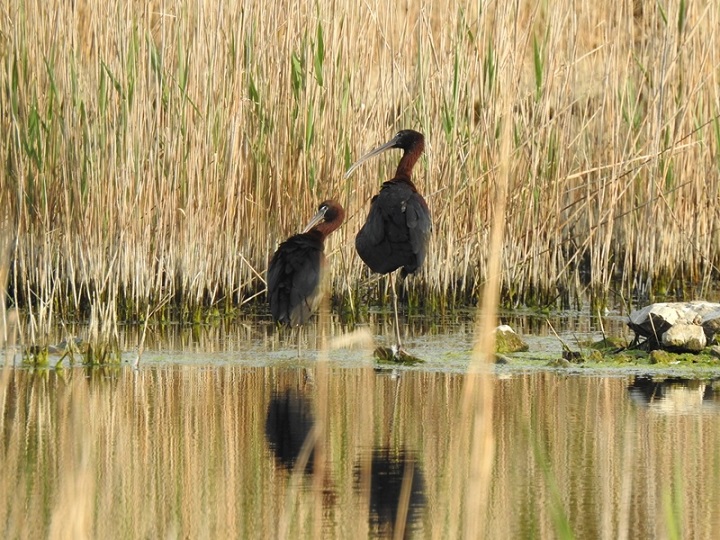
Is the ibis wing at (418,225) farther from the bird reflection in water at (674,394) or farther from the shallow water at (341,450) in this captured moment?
the bird reflection in water at (674,394)

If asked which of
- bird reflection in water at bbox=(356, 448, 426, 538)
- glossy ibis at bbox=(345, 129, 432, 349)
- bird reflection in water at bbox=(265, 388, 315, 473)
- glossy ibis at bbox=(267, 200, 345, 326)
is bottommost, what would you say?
bird reflection in water at bbox=(356, 448, 426, 538)

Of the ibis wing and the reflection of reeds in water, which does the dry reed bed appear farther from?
the reflection of reeds in water

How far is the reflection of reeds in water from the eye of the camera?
169 inches

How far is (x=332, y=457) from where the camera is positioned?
5266 mm

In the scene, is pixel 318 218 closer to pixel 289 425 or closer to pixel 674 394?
pixel 674 394

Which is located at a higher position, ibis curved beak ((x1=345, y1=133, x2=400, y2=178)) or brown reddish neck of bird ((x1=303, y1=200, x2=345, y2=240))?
ibis curved beak ((x1=345, y1=133, x2=400, y2=178))

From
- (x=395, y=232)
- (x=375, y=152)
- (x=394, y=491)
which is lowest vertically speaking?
(x=394, y=491)

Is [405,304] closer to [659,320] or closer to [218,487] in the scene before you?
[659,320]

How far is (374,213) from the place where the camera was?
8.04 meters

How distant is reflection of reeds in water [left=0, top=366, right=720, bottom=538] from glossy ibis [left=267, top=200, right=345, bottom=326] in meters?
0.55

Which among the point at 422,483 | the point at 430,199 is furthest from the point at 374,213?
the point at 422,483

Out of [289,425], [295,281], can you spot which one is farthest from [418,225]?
[289,425]

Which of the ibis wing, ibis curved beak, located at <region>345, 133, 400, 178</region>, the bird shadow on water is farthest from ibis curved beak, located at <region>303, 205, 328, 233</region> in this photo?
the bird shadow on water

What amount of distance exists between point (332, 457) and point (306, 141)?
406cm
